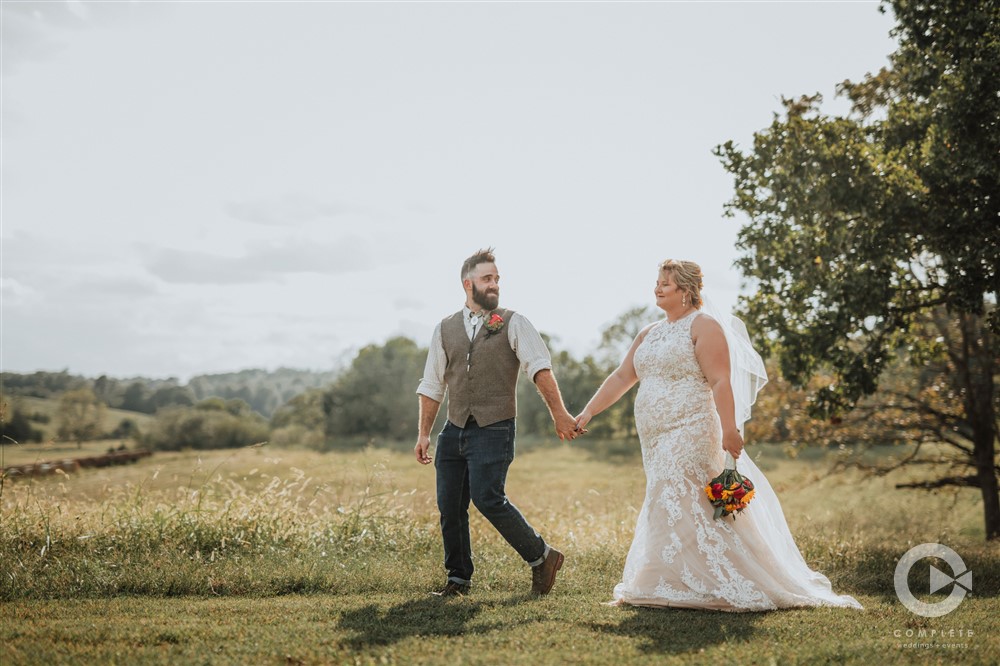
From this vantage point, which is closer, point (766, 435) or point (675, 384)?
point (675, 384)

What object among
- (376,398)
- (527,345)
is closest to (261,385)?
(376,398)

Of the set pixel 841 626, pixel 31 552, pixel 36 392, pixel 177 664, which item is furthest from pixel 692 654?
pixel 36 392

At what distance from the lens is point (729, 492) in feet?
19.9

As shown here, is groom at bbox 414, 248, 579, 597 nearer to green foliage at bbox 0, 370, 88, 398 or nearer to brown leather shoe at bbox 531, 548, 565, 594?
brown leather shoe at bbox 531, 548, 565, 594

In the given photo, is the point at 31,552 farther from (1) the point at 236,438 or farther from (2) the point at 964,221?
(1) the point at 236,438

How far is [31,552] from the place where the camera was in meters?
7.25

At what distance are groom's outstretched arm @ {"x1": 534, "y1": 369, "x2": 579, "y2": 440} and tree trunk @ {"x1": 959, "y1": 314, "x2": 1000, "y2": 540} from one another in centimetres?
944

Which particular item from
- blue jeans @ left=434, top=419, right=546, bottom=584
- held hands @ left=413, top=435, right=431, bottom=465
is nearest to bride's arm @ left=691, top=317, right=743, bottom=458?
blue jeans @ left=434, top=419, right=546, bottom=584

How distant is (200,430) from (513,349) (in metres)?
36.9

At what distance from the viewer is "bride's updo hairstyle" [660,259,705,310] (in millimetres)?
6645

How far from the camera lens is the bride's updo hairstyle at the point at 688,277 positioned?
664 cm

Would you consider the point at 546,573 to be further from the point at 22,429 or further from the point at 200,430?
the point at 200,430

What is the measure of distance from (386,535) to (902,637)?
16.6ft

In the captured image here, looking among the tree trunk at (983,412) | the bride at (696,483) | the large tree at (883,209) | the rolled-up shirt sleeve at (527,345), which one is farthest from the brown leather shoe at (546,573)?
the tree trunk at (983,412)
